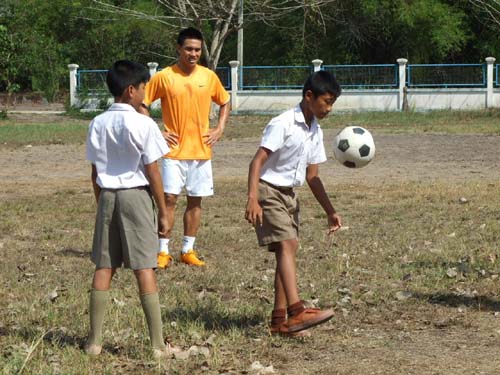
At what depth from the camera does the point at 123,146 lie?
557cm

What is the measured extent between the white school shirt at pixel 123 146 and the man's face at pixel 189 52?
298cm

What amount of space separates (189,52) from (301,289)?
223 centimetres

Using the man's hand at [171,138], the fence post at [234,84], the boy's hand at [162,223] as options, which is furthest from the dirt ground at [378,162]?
the fence post at [234,84]

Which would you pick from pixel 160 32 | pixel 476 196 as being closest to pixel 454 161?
pixel 476 196

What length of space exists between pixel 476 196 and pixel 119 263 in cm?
743

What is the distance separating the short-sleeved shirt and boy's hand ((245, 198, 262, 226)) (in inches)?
114

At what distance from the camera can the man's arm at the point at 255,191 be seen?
596 cm

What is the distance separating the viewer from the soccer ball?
761 centimetres

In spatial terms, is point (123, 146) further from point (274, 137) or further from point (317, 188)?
point (317, 188)

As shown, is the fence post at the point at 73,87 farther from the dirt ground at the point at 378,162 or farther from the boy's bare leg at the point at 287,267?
the boy's bare leg at the point at 287,267

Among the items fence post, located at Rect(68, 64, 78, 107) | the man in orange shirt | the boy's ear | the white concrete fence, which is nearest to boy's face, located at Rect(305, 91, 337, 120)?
the boy's ear

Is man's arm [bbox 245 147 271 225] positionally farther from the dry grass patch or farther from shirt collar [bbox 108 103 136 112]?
shirt collar [bbox 108 103 136 112]

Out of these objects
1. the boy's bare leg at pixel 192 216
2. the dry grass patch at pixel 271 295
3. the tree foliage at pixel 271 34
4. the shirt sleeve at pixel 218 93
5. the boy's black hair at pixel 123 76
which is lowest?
the dry grass patch at pixel 271 295

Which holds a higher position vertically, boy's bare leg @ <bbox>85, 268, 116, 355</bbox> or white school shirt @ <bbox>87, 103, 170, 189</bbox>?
white school shirt @ <bbox>87, 103, 170, 189</bbox>
